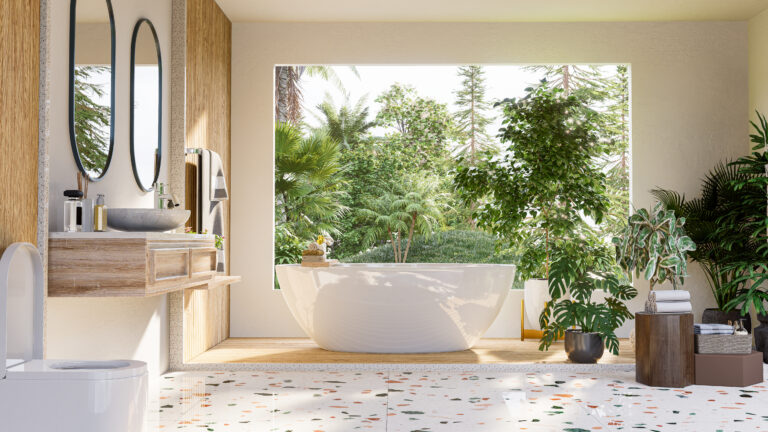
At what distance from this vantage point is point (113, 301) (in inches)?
142

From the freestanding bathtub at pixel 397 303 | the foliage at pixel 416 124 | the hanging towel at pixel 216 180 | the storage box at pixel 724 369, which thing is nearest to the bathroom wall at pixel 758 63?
the storage box at pixel 724 369

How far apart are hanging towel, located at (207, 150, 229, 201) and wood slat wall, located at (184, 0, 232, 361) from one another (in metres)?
0.17

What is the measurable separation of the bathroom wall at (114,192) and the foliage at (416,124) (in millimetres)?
6612

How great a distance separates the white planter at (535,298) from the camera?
5465 mm

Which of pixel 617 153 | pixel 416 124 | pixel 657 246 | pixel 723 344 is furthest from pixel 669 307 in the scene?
pixel 617 153

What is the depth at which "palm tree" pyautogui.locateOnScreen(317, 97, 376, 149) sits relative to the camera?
1102cm

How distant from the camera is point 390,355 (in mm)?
4793

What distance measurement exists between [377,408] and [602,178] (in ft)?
10.5

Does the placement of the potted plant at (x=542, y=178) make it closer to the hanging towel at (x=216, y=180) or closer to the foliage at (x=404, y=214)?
the hanging towel at (x=216, y=180)

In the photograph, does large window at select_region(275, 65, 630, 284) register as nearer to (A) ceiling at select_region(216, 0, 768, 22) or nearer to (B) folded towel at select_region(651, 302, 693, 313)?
(A) ceiling at select_region(216, 0, 768, 22)

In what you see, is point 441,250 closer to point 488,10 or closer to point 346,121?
point 346,121

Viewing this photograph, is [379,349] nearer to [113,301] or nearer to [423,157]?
[113,301]

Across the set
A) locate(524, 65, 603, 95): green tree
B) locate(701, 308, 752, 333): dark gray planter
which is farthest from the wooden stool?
locate(524, 65, 603, 95): green tree

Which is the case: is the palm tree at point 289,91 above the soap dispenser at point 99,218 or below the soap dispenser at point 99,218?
above
